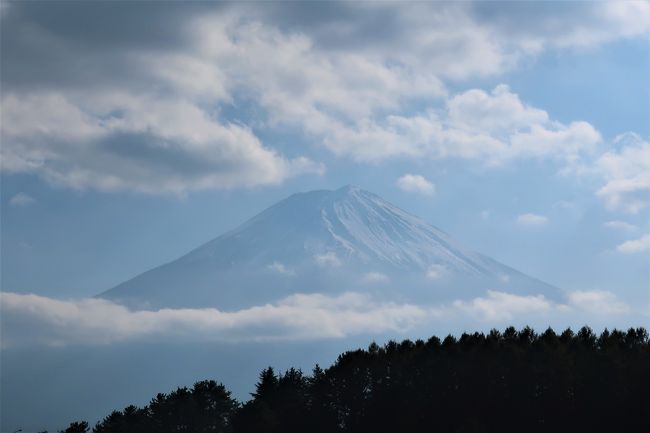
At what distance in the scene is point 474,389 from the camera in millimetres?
86875

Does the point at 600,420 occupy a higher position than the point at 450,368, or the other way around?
the point at 450,368

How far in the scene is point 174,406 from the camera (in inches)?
4168

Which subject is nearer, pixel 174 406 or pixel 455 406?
pixel 455 406

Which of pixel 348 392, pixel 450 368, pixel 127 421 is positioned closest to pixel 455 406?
pixel 450 368

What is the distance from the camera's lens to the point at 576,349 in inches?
3479

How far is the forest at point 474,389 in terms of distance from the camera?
270 ft

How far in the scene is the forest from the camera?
270ft

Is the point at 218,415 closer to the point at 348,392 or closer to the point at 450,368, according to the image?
the point at 348,392

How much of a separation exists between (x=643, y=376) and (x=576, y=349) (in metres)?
7.83

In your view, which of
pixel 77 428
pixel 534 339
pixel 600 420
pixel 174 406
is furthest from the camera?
pixel 77 428

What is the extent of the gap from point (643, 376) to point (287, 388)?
1386 inches

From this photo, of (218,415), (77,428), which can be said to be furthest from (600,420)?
(77,428)

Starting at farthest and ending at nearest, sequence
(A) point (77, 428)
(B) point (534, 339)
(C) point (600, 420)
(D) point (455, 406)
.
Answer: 1. (A) point (77, 428)
2. (B) point (534, 339)
3. (D) point (455, 406)
4. (C) point (600, 420)

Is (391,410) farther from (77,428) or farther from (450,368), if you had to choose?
(77,428)
